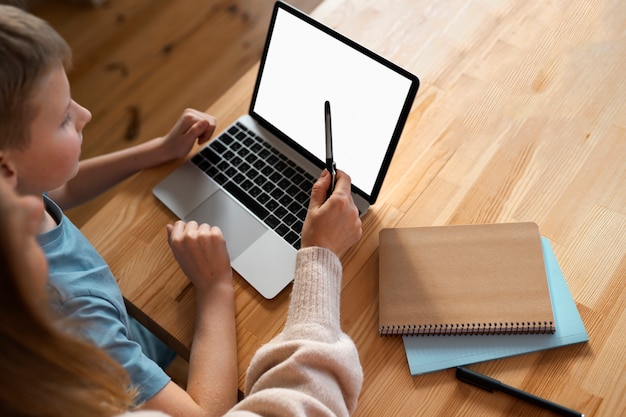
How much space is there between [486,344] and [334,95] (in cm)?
42

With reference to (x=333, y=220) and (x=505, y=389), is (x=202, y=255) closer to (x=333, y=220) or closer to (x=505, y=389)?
(x=333, y=220)

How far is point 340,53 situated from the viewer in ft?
3.13

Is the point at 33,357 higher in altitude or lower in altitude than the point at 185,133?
higher

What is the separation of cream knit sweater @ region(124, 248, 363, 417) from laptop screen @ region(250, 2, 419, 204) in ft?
0.64

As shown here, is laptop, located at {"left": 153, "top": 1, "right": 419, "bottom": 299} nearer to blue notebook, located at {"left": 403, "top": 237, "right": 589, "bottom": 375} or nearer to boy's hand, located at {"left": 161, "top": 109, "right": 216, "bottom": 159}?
boy's hand, located at {"left": 161, "top": 109, "right": 216, "bottom": 159}

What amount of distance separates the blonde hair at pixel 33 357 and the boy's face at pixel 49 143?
250 mm

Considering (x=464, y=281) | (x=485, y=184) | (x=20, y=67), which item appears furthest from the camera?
(x=485, y=184)

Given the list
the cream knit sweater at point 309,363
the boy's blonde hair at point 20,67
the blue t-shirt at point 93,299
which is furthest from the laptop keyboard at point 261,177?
the boy's blonde hair at point 20,67

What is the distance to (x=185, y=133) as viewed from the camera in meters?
1.07

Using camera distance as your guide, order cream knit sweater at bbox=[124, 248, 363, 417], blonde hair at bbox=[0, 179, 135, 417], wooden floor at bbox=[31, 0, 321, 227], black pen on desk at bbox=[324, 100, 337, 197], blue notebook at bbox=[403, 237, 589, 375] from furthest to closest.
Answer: wooden floor at bbox=[31, 0, 321, 227] < black pen on desk at bbox=[324, 100, 337, 197] < blue notebook at bbox=[403, 237, 589, 375] < cream knit sweater at bbox=[124, 248, 363, 417] < blonde hair at bbox=[0, 179, 135, 417]

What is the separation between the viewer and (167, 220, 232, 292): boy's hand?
92 cm

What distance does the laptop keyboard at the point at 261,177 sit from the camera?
3.24ft

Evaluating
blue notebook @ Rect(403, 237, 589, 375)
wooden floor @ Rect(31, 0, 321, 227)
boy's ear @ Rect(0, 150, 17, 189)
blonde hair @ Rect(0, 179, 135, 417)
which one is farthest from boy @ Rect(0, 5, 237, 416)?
wooden floor @ Rect(31, 0, 321, 227)

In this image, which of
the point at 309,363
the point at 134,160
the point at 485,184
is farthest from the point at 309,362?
the point at 134,160
